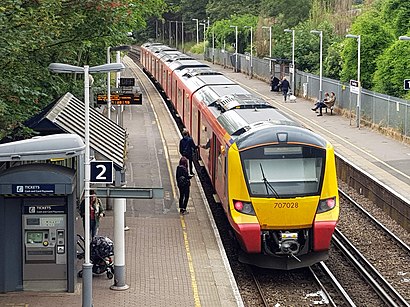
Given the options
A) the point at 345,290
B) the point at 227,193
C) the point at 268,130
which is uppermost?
the point at 268,130

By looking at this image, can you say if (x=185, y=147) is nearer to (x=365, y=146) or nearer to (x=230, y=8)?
(x=365, y=146)

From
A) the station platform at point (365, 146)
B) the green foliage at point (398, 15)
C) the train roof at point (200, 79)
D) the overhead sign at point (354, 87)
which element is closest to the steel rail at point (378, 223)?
the station platform at point (365, 146)

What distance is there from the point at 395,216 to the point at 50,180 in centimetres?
1171

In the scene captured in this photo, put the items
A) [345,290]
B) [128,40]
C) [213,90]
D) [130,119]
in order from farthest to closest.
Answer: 1. [130,119]
2. [128,40]
3. [213,90]
4. [345,290]

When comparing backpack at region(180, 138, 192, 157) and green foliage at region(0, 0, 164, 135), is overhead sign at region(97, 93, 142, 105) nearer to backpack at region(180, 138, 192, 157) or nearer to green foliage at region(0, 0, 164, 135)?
green foliage at region(0, 0, 164, 135)

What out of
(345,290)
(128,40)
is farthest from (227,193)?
(128,40)

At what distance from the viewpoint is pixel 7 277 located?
588 inches

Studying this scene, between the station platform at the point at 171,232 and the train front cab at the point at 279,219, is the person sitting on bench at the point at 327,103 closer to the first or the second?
the station platform at the point at 171,232

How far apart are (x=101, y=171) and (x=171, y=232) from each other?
5.56m

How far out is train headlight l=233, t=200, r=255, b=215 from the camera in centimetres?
1659

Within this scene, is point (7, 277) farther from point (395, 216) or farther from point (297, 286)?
point (395, 216)

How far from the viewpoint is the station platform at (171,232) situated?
49.4ft

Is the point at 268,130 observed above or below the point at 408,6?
below

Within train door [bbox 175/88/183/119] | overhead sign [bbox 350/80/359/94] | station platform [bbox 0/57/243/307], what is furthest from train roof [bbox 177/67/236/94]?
overhead sign [bbox 350/80/359/94]
